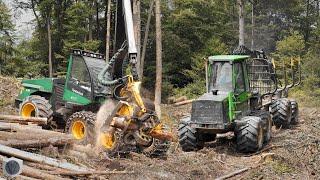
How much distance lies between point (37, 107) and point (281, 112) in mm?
8033

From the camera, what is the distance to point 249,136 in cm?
1207

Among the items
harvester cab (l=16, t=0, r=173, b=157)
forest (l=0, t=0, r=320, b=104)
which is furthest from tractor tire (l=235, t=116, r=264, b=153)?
forest (l=0, t=0, r=320, b=104)

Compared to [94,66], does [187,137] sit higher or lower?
lower

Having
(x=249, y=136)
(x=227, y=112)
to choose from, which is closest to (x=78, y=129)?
(x=227, y=112)

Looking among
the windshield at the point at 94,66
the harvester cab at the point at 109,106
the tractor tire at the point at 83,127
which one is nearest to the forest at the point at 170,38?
the windshield at the point at 94,66

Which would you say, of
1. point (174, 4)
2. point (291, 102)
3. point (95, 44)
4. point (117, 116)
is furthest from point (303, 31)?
point (117, 116)

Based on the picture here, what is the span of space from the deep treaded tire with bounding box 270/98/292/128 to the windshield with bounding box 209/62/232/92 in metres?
3.85

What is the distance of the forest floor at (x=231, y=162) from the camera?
9469 millimetres

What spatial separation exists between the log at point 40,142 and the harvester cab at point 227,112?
384 centimetres

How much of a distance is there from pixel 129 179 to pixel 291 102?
415 inches

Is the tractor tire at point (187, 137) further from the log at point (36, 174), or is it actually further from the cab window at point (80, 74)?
the log at point (36, 174)

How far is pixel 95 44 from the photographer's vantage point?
32812mm

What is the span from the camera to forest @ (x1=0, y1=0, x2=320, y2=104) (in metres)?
31.1

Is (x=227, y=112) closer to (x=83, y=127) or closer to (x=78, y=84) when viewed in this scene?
(x=83, y=127)
